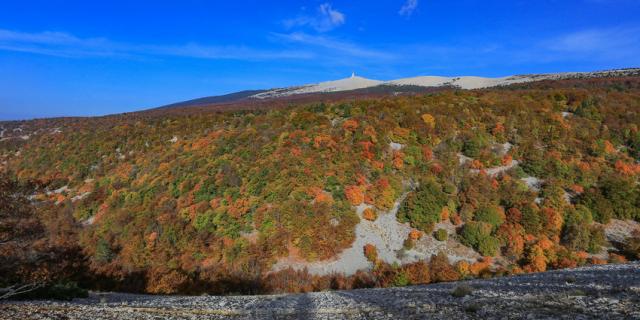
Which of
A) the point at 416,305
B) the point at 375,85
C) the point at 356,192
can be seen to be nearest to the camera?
the point at 416,305

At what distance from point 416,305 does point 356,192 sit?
11828mm

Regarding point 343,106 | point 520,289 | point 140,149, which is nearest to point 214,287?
point 520,289

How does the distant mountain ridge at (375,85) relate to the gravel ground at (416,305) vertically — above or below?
above

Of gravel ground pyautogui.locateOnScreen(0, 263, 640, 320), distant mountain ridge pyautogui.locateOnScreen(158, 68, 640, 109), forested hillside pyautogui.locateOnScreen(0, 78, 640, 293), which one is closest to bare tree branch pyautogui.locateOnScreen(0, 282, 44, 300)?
gravel ground pyautogui.locateOnScreen(0, 263, 640, 320)

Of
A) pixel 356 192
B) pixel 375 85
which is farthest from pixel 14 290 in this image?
pixel 375 85

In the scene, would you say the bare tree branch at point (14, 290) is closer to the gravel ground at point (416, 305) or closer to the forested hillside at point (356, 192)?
the gravel ground at point (416, 305)

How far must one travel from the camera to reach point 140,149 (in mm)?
33594

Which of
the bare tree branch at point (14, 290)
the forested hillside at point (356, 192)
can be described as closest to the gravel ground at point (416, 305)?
the bare tree branch at point (14, 290)

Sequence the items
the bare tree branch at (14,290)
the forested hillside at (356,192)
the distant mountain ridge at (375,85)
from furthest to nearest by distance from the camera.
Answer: the distant mountain ridge at (375,85), the forested hillside at (356,192), the bare tree branch at (14,290)

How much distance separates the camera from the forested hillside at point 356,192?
17.0m

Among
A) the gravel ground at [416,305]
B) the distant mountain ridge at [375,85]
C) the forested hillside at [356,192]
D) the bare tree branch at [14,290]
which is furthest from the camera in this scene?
the distant mountain ridge at [375,85]

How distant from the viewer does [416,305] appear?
890 centimetres

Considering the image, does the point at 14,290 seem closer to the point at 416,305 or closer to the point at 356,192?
the point at 416,305

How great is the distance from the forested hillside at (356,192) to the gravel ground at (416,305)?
11.1 ft
